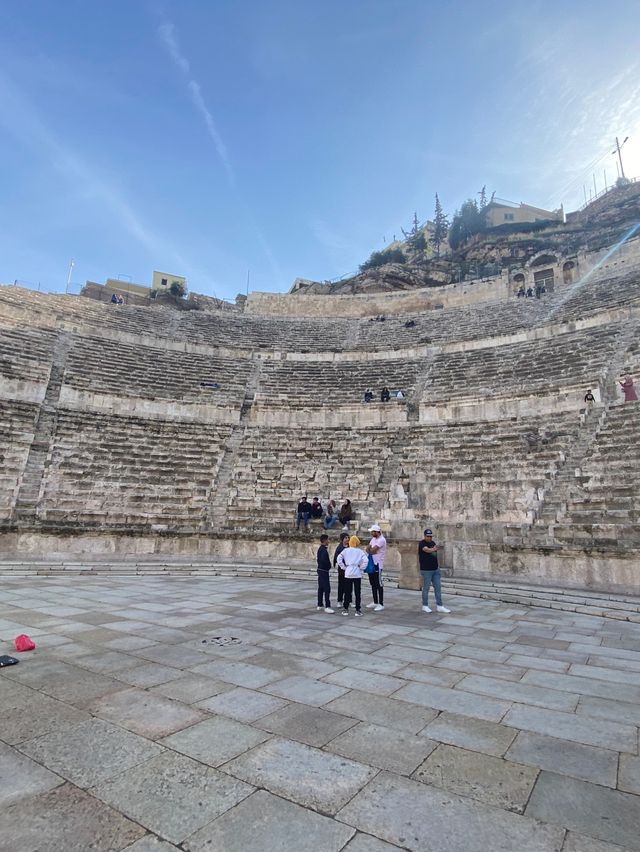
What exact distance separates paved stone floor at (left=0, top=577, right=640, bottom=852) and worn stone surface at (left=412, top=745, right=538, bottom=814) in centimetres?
1

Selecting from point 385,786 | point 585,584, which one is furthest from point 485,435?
point 385,786

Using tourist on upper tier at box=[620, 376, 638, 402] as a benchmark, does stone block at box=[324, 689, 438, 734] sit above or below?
below

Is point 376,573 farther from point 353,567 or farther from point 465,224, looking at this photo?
point 465,224

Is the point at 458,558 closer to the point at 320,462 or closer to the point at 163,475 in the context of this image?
the point at 320,462

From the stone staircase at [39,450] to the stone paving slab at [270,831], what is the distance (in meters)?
14.0

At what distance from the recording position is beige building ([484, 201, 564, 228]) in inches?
2287

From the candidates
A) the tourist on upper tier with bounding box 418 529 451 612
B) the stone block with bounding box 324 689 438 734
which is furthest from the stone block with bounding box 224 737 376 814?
the tourist on upper tier with bounding box 418 529 451 612

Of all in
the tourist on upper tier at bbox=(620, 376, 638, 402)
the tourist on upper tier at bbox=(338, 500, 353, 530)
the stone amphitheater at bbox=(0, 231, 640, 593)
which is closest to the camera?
the stone amphitheater at bbox=(0, 231, 640, 593)

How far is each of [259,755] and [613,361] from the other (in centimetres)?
2017

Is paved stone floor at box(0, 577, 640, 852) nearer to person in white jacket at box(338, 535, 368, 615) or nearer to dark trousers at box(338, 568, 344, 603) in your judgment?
person in white jacket at box(338, 535, 368, 615)

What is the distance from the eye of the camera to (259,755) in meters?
3.11

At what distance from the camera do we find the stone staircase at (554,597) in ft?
27.2

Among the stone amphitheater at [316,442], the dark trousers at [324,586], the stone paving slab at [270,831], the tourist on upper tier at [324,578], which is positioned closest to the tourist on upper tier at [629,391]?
the stone amphitheater at [316,442]

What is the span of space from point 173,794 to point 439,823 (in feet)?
5.15
